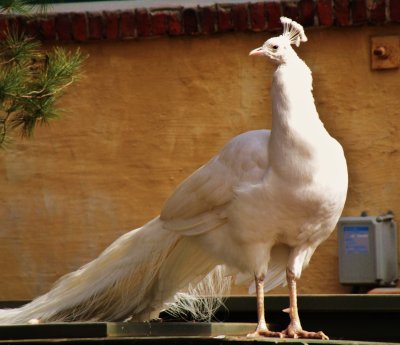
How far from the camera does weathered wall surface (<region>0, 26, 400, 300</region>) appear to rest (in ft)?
39.3

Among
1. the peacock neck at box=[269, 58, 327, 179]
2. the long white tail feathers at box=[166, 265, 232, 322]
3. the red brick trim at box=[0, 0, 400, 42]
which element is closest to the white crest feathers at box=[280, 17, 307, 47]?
the peacock neck at box=[269, 58, 327, 179]

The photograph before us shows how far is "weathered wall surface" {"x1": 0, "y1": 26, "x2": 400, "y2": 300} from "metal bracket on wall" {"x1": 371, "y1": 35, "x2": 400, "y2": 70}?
0.07 m

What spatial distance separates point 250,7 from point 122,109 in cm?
125

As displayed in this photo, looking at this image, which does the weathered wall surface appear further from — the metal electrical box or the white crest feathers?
the white crest feathers

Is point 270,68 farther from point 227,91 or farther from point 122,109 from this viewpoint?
point 122,109

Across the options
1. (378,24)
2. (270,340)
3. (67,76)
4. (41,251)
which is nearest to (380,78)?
(378,24)

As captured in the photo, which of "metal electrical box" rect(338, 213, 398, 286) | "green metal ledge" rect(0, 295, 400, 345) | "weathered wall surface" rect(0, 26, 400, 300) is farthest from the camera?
"weathered wall surface" rect(0, 26, 400, 300)

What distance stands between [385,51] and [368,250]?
1444mm

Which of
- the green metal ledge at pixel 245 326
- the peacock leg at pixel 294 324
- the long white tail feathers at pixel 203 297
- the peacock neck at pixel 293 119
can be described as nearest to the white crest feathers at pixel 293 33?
the peacock neck at pixel 293 119

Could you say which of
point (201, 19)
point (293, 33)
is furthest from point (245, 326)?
point (201, 19)

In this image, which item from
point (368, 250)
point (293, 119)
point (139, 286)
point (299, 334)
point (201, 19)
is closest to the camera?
point (299, 334)

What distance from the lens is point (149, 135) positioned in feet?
40.1

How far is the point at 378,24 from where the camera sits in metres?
11.9

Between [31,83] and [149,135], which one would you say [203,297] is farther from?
[149,135]
